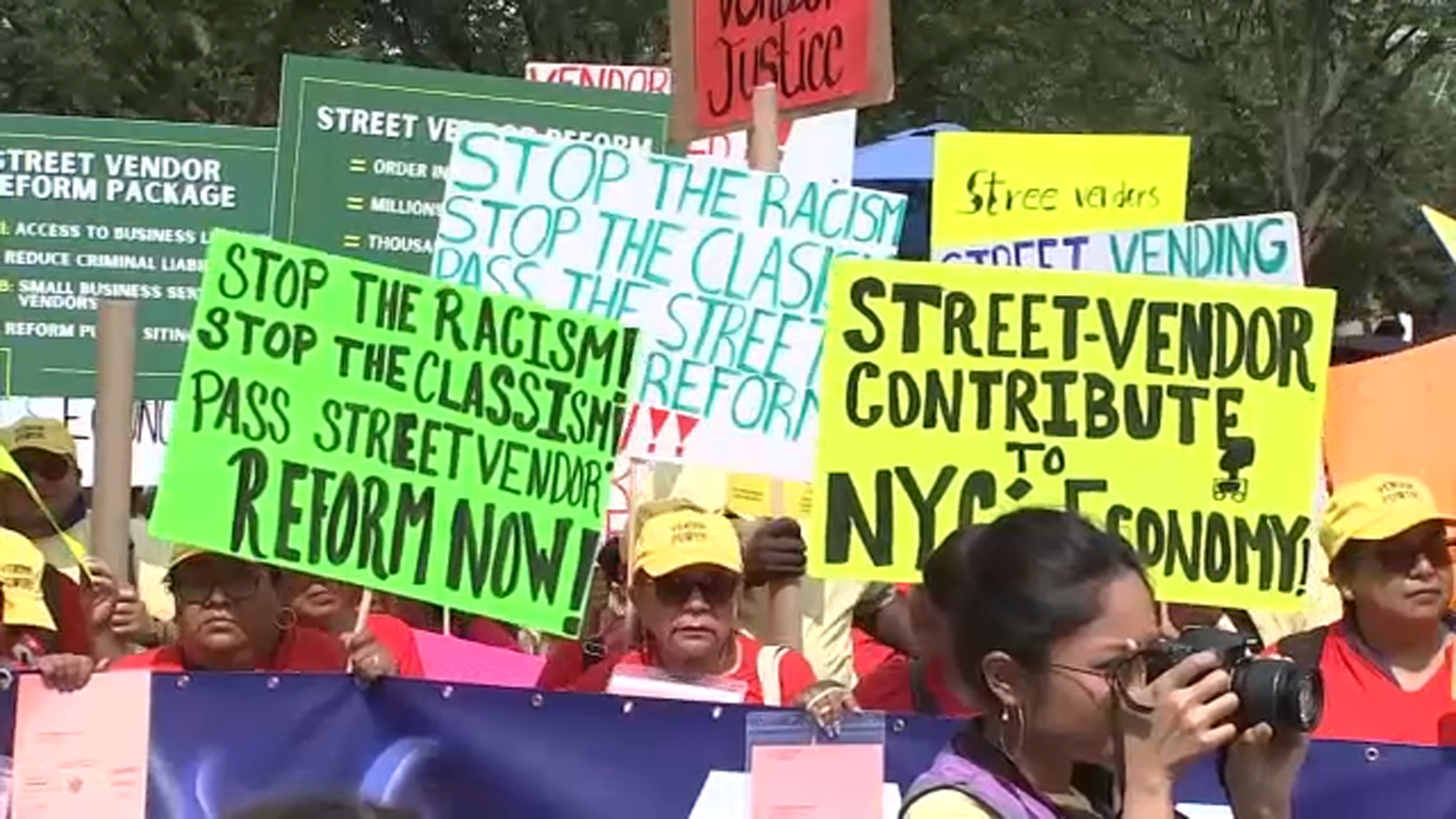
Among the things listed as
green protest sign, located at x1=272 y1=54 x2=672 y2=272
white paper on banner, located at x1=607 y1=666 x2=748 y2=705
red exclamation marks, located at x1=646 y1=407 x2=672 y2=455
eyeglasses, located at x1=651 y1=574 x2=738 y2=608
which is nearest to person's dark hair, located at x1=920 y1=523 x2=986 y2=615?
white paper on banner, located at x1=607 y1=666 x2=748 y2=705

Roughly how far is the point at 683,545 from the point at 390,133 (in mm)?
2008

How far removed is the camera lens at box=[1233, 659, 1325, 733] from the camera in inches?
101

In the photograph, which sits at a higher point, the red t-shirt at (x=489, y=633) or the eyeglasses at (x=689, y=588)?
the eyeglasses at (x=689, y=588)

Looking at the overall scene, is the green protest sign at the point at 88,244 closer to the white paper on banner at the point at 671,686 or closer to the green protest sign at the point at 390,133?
the green protest sign at the point at 390,133

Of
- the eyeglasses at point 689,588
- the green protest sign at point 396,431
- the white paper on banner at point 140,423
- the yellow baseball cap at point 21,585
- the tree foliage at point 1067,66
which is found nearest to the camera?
the green protest sign at point 396,431

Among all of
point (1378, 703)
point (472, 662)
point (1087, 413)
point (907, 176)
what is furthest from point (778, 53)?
point (907, 176)

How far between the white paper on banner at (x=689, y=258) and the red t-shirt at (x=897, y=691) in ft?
2.15

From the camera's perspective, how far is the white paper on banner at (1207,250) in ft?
19.1

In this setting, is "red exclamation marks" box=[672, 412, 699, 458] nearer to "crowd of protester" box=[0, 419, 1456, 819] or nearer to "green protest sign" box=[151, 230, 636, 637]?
"crowd of protester" box=[0, 419, 1456, 819]

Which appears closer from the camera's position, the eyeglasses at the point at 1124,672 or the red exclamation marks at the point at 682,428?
the eyeglasses at the point at 1124,672

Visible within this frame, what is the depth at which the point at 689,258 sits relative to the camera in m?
5.12

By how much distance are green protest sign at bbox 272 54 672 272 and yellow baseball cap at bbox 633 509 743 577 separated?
5.32 feet

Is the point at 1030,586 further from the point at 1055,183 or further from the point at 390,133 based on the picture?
the point at 1055,183

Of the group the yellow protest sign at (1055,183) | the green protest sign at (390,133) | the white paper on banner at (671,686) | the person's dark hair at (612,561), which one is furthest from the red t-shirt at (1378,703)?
the yellow protest sign at (1055,183)
